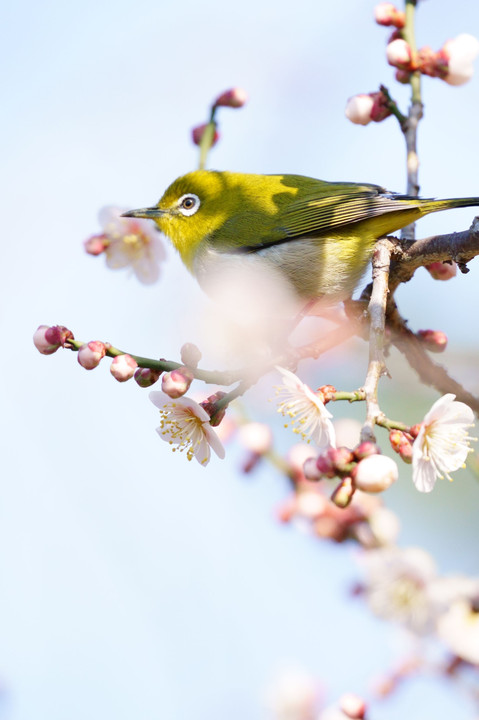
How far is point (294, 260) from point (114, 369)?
1684mm

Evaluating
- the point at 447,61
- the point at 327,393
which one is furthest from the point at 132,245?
the point at 327,393

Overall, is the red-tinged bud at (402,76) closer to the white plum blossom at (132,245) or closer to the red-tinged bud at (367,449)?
the white plum blossom at (132,245)

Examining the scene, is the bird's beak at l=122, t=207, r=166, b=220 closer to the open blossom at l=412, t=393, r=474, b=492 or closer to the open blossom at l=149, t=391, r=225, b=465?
the open blossom at l=149, t=391, r=225, b=465

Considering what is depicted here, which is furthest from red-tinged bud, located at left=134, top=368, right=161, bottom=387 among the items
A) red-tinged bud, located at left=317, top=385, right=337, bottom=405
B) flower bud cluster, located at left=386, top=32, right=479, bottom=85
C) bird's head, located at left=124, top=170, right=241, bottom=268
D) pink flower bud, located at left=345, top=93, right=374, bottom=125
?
flower bud cluster, located at left=386, top=32, right=479, bottom=85

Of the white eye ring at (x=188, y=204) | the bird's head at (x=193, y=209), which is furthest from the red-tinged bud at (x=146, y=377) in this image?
the white eye ring at (x=188, y=204)

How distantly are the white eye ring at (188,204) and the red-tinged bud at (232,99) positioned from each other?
756mm

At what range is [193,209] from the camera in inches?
171

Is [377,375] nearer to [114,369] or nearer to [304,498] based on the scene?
[114,369]

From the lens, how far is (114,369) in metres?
2.14

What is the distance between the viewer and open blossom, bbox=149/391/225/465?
2.30m

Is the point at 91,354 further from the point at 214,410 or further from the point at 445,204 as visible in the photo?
the point at 445,204

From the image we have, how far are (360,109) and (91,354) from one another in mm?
1919

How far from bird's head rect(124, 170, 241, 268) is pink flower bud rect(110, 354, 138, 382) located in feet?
6.65

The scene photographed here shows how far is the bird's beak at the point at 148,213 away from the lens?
12.6 feet
